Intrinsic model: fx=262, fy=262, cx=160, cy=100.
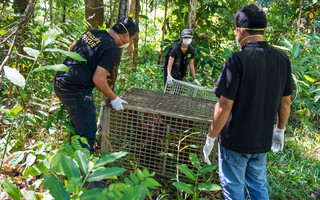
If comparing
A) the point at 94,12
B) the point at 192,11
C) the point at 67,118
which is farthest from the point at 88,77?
the point at 94,12

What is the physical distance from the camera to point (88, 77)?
242cm

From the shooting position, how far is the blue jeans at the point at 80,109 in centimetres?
243

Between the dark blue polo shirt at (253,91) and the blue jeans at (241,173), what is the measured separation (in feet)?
0.26

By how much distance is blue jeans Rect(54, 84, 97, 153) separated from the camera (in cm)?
243

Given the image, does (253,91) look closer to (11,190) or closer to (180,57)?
(11,190)

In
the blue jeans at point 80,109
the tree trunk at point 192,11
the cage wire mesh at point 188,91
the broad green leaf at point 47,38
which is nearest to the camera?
the broad green leaf at point 47,38

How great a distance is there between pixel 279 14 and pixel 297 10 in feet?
1.96

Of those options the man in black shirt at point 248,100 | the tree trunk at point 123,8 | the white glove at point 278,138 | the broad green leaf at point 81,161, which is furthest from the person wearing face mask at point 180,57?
the broad green leaf at point 81,161

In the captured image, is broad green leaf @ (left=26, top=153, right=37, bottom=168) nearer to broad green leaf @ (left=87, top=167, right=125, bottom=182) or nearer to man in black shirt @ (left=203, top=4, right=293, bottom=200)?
broad green leaf @ (left=87, top=167, right=125, bottom=182)

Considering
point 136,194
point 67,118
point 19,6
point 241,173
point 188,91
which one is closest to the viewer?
point 136,194

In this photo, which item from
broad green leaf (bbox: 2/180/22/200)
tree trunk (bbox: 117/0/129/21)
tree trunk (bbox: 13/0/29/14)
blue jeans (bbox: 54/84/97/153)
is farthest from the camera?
A: tree trunk (bbox: 13/0/29/14)

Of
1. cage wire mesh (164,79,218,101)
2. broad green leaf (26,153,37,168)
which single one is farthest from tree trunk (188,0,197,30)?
broad green leaf (26,153,37,168)

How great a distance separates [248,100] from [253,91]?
0.07m

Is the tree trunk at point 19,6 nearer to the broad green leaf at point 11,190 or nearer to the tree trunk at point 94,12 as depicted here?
the tree trunk at point 94,12
